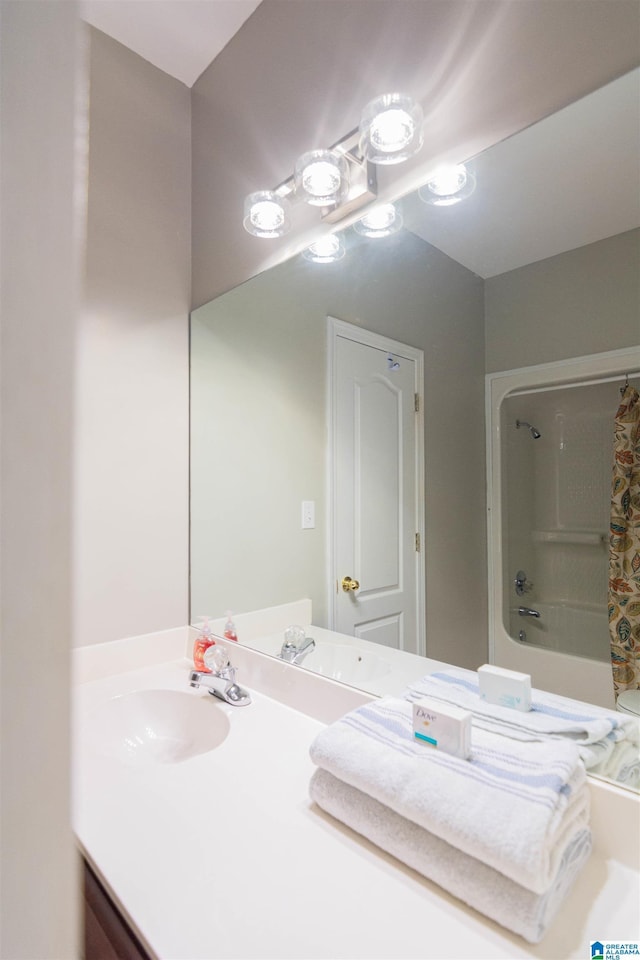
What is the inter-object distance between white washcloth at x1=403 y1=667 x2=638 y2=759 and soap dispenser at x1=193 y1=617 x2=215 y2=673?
640 mm

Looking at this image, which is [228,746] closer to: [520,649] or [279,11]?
[520,649]

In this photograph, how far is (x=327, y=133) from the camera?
1085 millimetres

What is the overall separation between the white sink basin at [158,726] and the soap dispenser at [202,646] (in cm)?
8

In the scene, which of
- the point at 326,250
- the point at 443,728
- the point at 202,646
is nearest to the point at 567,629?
the point at 443,728

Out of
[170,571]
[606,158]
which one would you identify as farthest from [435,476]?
[170,571]

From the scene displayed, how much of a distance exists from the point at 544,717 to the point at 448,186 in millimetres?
970

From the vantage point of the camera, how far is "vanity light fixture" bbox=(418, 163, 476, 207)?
34.4 inches

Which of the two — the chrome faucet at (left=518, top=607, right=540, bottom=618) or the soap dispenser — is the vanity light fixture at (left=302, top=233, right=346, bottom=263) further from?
the soap dispenser

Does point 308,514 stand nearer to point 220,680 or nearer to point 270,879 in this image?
point 220,680

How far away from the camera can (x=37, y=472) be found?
175 mm

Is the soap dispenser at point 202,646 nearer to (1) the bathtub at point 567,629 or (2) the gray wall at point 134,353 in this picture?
(2) the gray wall at point 134,353

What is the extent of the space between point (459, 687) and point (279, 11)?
169cm

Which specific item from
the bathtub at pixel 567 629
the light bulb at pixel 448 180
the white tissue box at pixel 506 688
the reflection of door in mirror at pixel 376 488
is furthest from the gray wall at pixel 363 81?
the white tissue box at pixel 506 688

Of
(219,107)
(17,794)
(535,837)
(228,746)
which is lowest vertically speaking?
(228,746)
